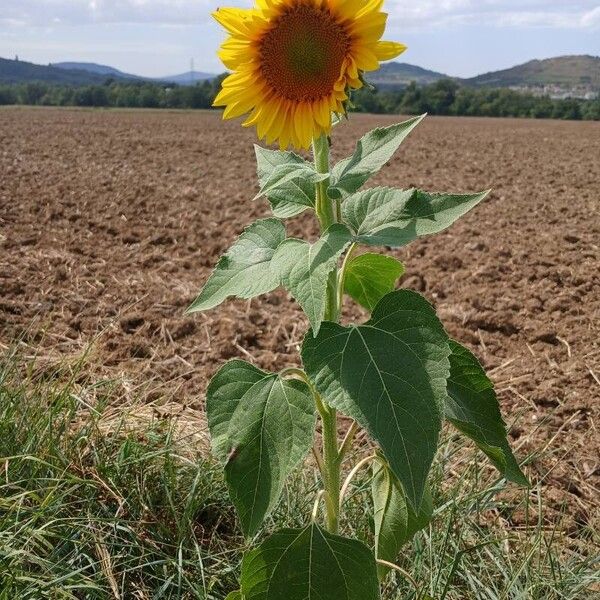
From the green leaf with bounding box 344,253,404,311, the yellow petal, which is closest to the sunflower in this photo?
the yellow petal

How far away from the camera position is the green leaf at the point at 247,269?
158cm

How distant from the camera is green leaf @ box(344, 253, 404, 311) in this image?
1.87 metres

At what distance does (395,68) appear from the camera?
180m

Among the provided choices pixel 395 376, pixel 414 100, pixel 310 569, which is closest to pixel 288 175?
pixel 395 376

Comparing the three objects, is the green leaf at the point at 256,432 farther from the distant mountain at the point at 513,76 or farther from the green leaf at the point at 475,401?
the distant mountain at the point at 513,76

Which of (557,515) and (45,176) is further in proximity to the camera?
(45,176)

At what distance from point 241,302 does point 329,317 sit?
3.43 m

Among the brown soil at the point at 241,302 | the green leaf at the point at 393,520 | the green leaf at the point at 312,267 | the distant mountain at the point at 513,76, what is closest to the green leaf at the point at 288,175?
the green leaf at the point at 312,267

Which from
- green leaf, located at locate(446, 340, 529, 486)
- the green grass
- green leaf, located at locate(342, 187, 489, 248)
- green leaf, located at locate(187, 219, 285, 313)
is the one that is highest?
green leaf, located at locate(342, 187, 489, 248)

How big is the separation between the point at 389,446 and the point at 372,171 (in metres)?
0.58

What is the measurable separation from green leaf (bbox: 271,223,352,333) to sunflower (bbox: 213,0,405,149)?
0.25m

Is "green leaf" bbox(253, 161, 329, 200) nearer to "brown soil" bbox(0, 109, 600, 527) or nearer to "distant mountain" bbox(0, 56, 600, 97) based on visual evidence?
"brown soil" bbox(0, 109, 600, 527)

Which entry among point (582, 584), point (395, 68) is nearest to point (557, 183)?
point (582, 584)

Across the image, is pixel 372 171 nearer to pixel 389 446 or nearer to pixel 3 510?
pixel 389 446
